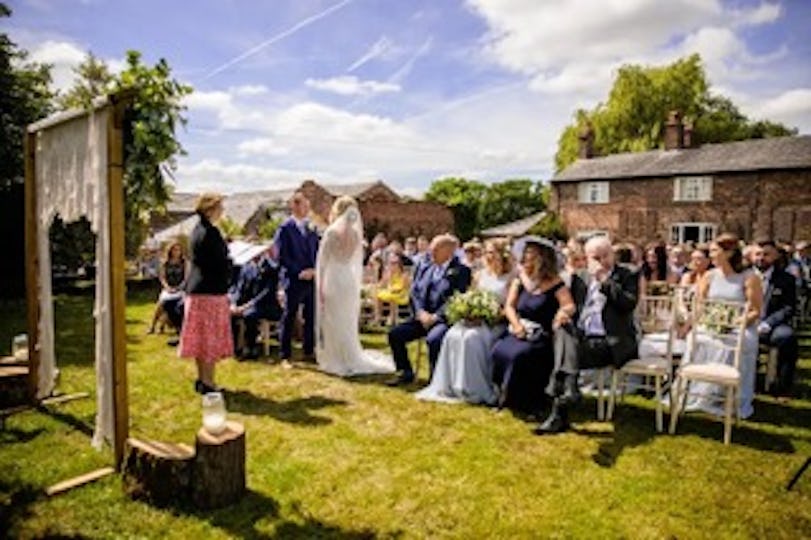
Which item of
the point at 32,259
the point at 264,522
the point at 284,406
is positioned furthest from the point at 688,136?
the point at 264,522

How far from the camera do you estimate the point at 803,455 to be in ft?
15.4

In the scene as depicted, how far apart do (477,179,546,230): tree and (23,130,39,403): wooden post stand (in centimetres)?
4862

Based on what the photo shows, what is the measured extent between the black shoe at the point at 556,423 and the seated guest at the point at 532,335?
1.46 feet

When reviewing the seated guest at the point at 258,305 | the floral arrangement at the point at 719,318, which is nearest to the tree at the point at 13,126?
the seated guest at the point at 258,305

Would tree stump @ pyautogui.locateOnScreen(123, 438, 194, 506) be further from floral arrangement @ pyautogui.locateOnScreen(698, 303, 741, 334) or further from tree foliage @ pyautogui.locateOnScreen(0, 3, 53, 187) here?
tree foliage @ pyautogui.locateOnScreen(0, 3, 53, 187)

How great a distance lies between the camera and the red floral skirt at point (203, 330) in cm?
566

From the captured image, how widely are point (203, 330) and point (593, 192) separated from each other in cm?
3097

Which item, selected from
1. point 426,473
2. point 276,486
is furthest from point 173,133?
point 426,473

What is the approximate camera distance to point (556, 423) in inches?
203

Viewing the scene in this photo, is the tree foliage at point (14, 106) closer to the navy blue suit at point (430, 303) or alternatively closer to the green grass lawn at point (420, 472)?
the green grass lawn at point (420, 472)

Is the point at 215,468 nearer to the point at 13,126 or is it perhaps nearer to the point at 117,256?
the point at 117,256

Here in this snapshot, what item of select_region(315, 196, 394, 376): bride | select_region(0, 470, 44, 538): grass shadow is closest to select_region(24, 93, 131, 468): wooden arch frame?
select_region(0, 470, 44, 538): grass shadow

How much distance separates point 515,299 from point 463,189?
60.3m

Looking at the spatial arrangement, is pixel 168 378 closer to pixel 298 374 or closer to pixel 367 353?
pixel 298 374
